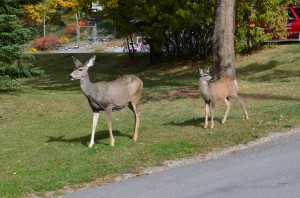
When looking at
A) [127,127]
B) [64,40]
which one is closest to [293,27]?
[127,127]

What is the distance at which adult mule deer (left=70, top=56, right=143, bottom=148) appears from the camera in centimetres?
1074

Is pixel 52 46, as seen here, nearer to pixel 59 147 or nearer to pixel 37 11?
pixel 37 11

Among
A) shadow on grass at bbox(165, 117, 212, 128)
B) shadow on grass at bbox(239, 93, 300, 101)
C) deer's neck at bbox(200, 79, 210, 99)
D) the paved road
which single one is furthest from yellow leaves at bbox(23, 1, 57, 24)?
the paved road

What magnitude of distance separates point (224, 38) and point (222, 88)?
19.3 feet

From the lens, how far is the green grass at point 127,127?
9312mm

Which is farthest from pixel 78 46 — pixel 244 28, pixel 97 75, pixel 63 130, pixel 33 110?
pixel 63 130

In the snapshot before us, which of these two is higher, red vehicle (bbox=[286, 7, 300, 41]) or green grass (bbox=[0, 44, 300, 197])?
red vehicle (bbox=[286, 7, 300, 41])

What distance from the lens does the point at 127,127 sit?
13633 mm

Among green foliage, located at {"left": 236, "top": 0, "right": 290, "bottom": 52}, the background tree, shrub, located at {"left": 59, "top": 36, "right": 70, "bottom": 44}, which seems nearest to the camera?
the background tree

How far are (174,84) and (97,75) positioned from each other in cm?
973

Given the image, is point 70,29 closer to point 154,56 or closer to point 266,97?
point 154,56

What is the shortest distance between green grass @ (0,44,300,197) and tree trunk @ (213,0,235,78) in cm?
108

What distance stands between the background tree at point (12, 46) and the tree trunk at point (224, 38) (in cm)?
869

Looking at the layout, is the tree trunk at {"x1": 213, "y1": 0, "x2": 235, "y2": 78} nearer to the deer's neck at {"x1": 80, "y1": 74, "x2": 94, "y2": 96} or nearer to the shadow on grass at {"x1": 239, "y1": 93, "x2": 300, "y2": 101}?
the shadow on grass at {"x1": 239, "y1": 93, "x2": 300, "y2": 101}
